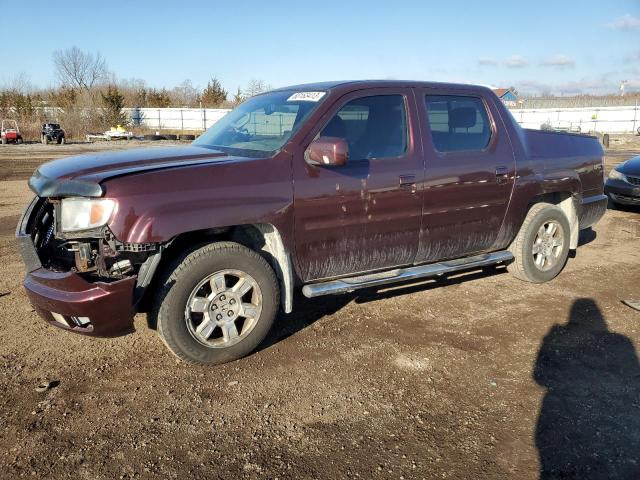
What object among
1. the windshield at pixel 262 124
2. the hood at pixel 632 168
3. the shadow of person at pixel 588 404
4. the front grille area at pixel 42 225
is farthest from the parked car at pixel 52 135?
the shadow of person at pixel 588 404

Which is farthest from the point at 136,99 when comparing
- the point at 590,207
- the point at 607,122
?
the point at 590,207

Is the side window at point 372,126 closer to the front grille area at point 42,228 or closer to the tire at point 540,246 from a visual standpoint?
the tire at point 540,246

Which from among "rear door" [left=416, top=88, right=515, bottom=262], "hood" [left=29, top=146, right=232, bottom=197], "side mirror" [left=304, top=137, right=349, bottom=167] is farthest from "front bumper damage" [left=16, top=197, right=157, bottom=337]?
"rear door" [left=416, top=88, right=515, bottom=262]

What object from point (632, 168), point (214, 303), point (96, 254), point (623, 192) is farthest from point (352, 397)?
point (632, 168)

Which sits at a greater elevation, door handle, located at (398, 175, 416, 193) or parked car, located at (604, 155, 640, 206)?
door handle, located at (398, 175, 416, 193)

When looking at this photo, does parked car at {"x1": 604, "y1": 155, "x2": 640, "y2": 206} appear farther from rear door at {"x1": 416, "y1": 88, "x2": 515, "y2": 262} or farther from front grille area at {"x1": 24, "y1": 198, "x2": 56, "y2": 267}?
front grille area at {"x1": 24, "y1": 198, "x2": 56, "y2": 267}

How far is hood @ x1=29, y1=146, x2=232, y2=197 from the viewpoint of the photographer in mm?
3328

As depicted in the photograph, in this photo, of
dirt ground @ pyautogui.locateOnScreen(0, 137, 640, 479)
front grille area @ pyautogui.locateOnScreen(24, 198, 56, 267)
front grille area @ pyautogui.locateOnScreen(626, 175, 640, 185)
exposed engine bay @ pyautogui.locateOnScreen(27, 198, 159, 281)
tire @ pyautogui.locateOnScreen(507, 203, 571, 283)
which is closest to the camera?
dirt ground @ pyautogui.locateOnScreen(0, 137, 640, 479)

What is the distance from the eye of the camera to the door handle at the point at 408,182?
4301 millimetres

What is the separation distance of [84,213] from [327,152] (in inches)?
64.0

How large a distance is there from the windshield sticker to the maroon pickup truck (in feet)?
0.06

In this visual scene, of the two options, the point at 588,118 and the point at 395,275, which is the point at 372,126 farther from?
the point at 588,118

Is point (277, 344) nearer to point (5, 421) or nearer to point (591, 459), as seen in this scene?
point (5, 421)

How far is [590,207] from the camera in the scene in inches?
238
